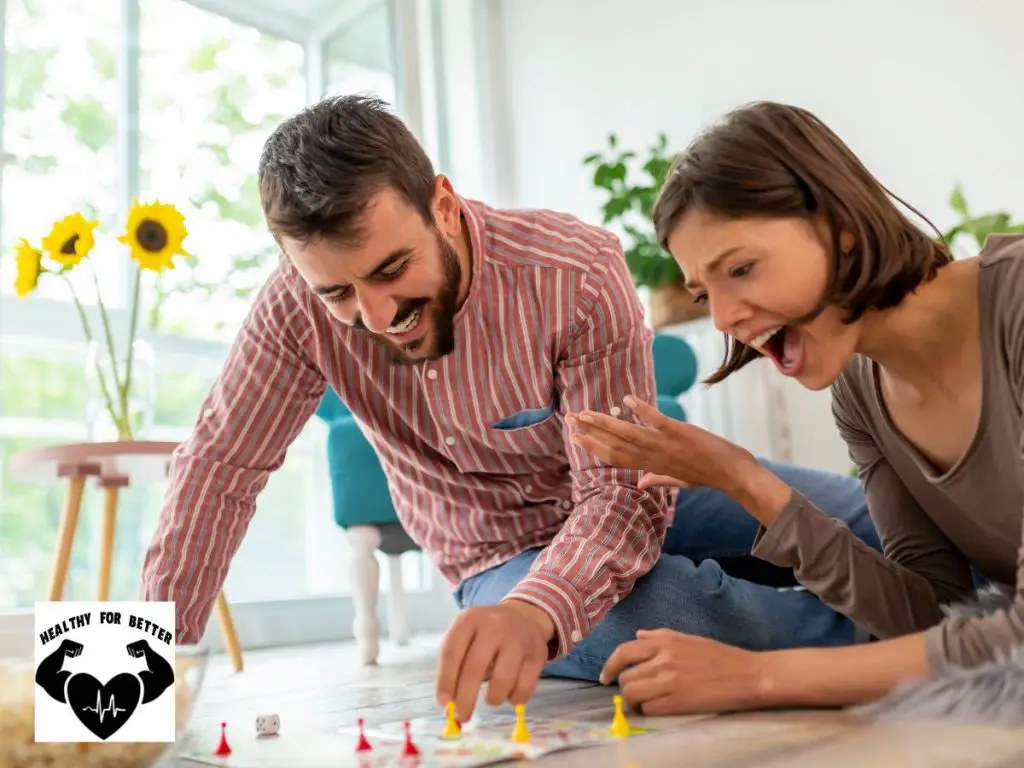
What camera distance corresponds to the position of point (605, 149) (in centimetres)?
396

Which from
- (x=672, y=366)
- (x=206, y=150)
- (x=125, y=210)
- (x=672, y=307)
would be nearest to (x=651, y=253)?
(x=672, y=307)

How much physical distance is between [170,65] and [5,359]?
1.16 m

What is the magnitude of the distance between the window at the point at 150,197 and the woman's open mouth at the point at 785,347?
7.45 ft

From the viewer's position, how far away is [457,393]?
1382 millimetres

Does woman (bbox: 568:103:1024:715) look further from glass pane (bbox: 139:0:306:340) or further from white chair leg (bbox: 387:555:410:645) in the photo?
glass pane (bbox: 139:0:306:340)

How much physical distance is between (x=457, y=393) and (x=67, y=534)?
1175 millimetres

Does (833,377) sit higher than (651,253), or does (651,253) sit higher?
(651,253)

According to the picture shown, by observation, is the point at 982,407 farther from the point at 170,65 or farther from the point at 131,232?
the point at 170,65

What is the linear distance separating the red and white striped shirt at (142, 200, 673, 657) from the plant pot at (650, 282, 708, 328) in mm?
1846

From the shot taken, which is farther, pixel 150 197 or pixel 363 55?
pixel 363 55

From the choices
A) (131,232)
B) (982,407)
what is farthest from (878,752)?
(131,232)

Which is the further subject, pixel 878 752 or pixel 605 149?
→ pixel 605 149

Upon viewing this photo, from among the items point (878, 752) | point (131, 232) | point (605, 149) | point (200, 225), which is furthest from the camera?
point (605, 149)

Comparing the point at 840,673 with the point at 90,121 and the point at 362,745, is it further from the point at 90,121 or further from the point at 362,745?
the point at 90,121
